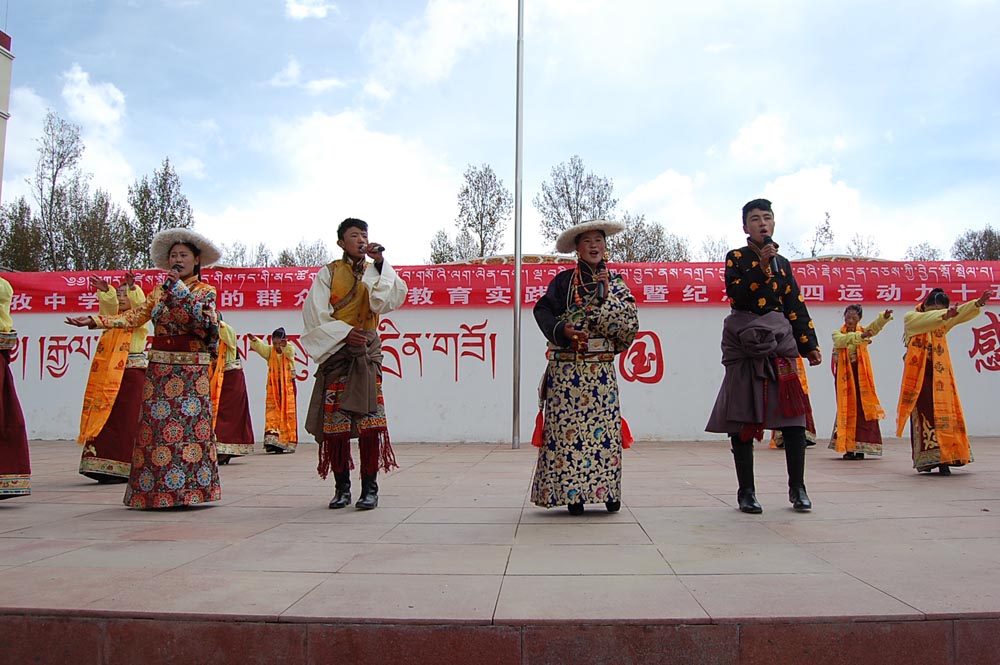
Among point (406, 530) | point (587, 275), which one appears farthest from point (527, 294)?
point (406, 530)

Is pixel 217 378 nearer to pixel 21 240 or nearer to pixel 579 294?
pixel 579 294

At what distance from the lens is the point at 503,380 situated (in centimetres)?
1027

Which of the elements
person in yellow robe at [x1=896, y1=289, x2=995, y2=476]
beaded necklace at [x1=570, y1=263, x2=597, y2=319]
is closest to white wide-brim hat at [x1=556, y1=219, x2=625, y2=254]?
beaded necklace at [x1=570, y1=263, x2=597, y2=319]

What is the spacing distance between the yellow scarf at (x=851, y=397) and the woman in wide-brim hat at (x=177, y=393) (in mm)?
6122

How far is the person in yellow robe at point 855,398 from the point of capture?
7625 millimetres

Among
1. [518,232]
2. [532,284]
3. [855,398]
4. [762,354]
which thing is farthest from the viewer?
[532,284]

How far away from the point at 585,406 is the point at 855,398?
16.3 feet

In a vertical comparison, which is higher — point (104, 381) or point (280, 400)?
point (104, 381)

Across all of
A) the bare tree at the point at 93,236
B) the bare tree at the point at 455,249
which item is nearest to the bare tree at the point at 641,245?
the bare tree at the point at 455,249

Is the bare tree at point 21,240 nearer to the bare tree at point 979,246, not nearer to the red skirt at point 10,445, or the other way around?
the red skirt at point 10,445

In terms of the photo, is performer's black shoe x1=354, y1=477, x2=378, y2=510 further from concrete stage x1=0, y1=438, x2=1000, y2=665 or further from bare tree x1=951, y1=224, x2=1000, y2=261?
bare tree x1=951, y1=224, x2=1000, y2=261

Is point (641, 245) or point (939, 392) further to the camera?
point (641, 245)

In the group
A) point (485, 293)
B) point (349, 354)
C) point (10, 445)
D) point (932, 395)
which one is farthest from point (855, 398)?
point (10, 445)

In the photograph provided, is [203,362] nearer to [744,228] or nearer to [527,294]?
[744,228]
